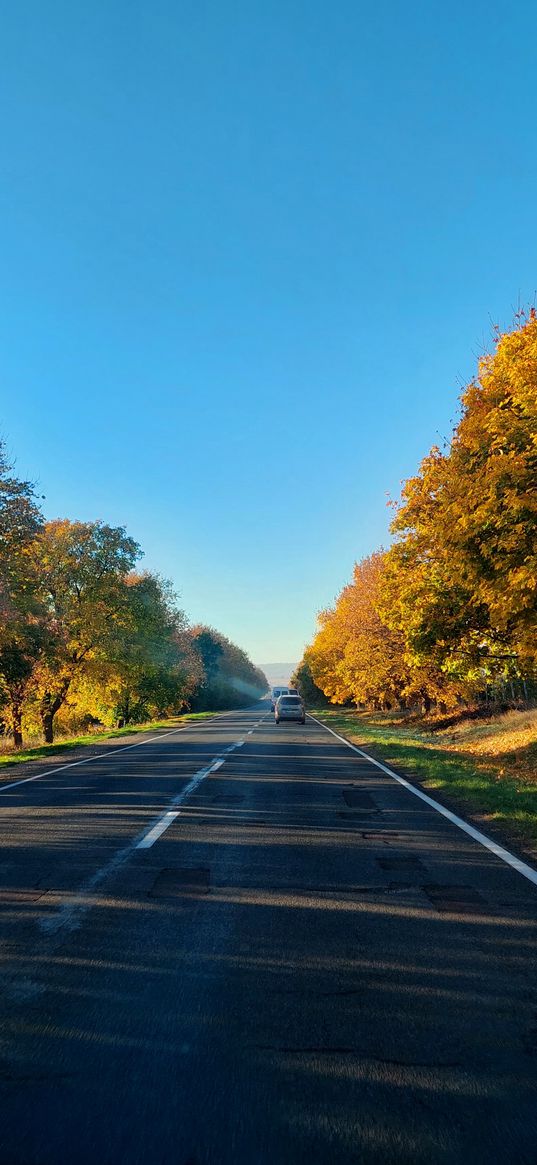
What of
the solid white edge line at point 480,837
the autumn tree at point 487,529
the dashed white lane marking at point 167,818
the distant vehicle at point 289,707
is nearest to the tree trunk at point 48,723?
the distant vehicle at point 289,707

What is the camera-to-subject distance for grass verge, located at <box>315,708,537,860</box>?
8.99m

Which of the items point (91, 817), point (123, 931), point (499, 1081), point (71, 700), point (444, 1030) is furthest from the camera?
point (71, 700)

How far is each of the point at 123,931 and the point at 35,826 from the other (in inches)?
159

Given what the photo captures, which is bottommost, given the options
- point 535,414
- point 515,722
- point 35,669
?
point 515,722

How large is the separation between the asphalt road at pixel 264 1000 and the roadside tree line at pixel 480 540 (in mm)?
5013

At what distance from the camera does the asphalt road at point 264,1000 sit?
100 inches

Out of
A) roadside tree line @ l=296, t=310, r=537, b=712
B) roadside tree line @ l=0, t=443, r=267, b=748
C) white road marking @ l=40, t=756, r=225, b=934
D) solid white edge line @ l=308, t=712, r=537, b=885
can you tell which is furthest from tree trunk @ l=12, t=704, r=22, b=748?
white road marking @ l=40, t=756, r=225, b=934

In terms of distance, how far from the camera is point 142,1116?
2.63 m

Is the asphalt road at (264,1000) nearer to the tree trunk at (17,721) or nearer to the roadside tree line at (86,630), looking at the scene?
the roadside tree line at (86,630)

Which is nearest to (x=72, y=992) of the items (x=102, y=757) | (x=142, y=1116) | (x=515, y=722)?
(x=142, y=1116)

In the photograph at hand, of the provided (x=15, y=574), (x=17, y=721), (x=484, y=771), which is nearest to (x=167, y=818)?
(x=484, y=771)

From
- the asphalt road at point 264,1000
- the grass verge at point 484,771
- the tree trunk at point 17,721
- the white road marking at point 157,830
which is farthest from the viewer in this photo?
the tree trunk at point 17,721

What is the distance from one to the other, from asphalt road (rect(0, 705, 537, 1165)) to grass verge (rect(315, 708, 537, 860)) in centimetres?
168

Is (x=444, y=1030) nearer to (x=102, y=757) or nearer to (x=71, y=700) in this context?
(x=102, y=757)
